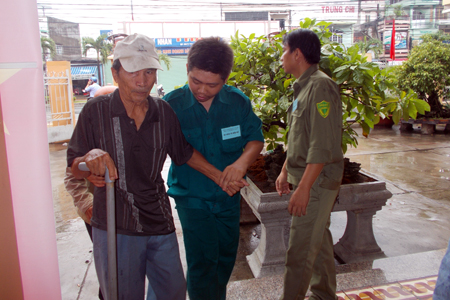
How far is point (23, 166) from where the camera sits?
1375 millimetres

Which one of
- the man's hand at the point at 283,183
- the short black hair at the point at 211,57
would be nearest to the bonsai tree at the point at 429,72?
the man's hand at the point at 283,183

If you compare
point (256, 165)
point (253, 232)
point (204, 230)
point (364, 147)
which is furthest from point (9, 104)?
point (364, 147)

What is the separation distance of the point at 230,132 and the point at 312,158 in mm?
510

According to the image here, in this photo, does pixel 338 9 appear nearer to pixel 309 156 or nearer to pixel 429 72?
pixel 429 72

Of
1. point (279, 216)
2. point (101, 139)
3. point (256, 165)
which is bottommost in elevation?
point (279, 216)

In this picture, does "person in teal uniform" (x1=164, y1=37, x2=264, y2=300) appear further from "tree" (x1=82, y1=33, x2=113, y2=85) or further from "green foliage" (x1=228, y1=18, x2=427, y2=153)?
"tree" (x1=82, y1=33, x2=113, y2=85)

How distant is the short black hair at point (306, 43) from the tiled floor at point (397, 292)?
171cm

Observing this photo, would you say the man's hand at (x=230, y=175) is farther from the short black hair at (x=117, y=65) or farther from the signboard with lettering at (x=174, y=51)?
the signboard with lettering at (x=174, y=51)

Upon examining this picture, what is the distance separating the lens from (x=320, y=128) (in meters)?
2.00

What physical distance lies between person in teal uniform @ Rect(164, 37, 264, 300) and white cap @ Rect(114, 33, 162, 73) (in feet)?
1.32

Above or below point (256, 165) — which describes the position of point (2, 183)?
above

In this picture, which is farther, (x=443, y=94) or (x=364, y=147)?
(x=443, y=94)

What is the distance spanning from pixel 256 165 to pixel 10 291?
2726 millimetres

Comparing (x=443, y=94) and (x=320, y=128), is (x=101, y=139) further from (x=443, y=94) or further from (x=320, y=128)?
(x=443, y=94)
